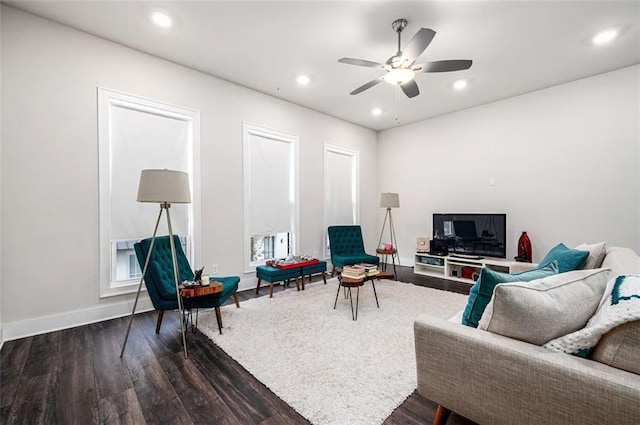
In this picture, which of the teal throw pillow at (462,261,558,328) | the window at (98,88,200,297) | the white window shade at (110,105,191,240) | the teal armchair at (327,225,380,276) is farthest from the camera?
the teal armchair at (327,225,380,276)

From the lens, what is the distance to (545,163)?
428 centimetres

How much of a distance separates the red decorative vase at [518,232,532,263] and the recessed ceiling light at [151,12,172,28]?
5.51 m

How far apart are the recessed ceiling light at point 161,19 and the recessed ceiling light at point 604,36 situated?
4.50 meters

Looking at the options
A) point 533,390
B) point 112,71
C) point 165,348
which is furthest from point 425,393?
point 112,71

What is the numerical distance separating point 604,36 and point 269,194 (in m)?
4.51

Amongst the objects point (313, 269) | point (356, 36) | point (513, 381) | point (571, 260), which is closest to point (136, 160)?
point (313, 269)

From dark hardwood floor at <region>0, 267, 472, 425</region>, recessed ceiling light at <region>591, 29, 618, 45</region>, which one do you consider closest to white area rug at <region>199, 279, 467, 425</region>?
dark hardwood floor at <region>0, 267, 472, 425</region>

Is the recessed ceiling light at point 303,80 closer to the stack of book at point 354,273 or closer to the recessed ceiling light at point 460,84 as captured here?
the recessed ceiling light at point 460,84

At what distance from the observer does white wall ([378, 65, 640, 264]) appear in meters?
3.68

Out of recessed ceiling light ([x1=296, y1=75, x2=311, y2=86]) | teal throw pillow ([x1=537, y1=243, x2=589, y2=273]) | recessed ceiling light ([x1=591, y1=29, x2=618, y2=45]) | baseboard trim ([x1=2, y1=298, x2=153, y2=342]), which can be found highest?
recessed ceiling light ([x1=296, y1=75, x2=311, y2=86])

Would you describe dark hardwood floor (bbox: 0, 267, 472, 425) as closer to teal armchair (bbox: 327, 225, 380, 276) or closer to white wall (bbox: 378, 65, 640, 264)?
teal armchair (bbox: 327, 225, 380, 276)

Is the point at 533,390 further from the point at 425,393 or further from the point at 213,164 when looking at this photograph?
the point at 213,164

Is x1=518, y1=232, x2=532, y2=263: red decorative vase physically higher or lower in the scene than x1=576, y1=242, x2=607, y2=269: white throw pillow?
lower

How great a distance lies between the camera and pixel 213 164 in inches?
151
